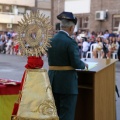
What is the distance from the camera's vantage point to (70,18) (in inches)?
175

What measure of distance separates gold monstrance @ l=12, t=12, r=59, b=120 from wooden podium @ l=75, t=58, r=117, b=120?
111 cm

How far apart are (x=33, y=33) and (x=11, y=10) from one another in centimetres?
4094

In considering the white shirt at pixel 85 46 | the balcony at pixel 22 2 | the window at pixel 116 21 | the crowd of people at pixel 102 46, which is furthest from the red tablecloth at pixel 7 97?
the balcony at pixel 22 2

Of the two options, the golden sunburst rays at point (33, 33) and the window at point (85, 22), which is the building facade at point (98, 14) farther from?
the golden sunburst rays at point (33, 33)

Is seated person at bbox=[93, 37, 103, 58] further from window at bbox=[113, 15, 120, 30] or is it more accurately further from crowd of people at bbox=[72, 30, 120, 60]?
window at bbox=[113, 15, 120, 30]

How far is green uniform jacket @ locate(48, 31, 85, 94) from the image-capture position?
4414 millimetres

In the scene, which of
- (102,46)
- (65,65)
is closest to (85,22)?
(102,46)

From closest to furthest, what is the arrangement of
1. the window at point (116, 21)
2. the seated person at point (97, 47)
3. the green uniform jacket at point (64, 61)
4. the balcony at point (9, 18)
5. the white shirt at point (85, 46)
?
the green uniform jacket at point (64, 61)
the seated person at point (97, 47)
the white shirt at point (85, 46)
the window at point (116, 21)
the balcony at point (9, 18)

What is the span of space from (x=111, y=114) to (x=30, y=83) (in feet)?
6.88

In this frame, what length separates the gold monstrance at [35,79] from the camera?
3648 millimetres

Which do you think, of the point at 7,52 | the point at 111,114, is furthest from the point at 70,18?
the point at 7,52

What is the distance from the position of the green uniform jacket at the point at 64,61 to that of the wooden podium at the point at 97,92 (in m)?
0.33

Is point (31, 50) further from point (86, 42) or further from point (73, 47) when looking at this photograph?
point (86, 42)

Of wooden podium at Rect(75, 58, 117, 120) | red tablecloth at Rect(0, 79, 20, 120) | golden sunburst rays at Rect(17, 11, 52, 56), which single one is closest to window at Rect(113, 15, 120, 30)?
wooden podium at Rect(75, 58, 117, 120)
